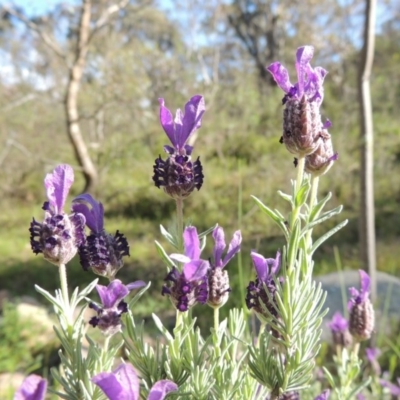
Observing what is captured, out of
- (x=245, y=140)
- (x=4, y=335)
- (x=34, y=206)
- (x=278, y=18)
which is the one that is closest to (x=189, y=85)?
(x=245, y=140)

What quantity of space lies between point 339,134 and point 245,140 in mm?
1285

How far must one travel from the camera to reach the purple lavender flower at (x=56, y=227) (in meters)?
0.48

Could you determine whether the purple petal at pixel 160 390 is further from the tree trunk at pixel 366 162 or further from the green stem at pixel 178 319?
the tree trunk at pixel 366 162

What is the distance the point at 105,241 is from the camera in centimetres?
52

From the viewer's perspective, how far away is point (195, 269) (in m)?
0.46

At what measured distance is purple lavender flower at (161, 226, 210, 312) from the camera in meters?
0.45

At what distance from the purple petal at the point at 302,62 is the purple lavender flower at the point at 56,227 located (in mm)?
244

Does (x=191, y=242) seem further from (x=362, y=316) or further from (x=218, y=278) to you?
(x=362, y=316)

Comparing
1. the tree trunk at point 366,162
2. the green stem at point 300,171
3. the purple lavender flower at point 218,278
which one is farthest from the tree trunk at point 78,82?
the green stem at point 300,171

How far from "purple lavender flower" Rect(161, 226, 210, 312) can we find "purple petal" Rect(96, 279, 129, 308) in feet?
0.15

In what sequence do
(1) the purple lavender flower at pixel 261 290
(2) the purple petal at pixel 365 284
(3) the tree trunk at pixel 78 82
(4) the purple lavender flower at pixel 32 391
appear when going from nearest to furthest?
1. (4) the purple lavender flower at pixel 32 391
2. (1) the purple lavender flower at pixel 261 290
3. (2) the purple petal at pixel 365 284
4. (3) the tree trunk at pixel 78 82

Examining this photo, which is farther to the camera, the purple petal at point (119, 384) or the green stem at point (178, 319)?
the green stem at point (178, 319)

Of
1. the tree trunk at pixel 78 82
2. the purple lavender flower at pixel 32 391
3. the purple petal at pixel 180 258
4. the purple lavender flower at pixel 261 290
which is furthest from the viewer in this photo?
the tree trunk at pixel 78 82

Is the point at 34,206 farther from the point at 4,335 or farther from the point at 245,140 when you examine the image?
the point at 4,335
